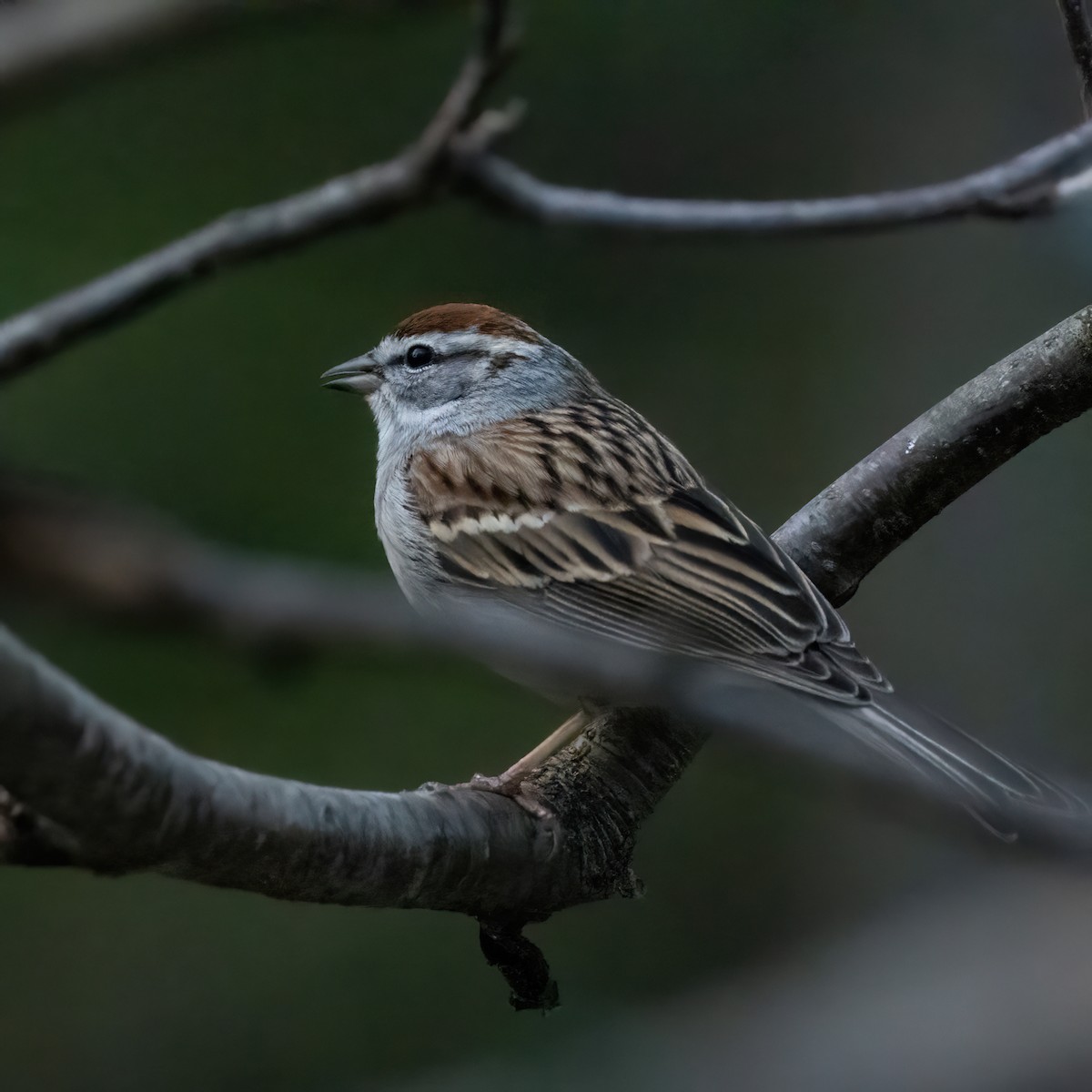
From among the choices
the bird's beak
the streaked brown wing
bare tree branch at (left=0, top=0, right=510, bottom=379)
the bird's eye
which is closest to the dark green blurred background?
the bird's beak

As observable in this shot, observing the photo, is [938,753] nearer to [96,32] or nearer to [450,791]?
[450,791]

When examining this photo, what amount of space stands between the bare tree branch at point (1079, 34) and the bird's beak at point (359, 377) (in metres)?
2.12

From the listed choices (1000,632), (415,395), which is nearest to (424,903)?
(415,395)

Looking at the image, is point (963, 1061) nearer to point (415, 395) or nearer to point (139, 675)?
point (415, 395)

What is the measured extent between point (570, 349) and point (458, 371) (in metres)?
3.13

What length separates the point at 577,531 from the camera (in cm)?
331

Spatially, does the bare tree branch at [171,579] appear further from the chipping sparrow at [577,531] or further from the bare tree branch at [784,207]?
the bare tree branch at [784,207]

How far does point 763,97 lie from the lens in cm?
762

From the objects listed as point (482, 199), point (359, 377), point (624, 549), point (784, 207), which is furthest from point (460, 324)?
point (784, 207)

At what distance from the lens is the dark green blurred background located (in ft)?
20.1

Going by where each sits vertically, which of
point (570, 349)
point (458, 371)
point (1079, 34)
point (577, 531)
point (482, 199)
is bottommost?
point (577, 531)

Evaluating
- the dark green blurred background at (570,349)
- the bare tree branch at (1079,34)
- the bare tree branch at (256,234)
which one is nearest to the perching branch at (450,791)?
the bare tree branch at (1079,34)

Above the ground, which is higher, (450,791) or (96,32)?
(96,32)

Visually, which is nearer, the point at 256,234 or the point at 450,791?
the point at 450,791
